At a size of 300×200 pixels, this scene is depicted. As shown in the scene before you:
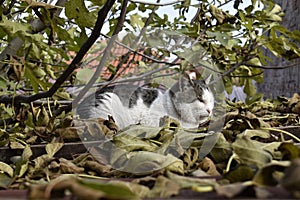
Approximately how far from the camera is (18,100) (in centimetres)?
96

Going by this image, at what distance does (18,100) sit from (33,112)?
1.8 inches

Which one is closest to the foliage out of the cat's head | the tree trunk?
the cat's head

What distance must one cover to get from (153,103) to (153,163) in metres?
1.53

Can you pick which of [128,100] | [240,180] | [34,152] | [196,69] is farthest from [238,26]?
[240,180]

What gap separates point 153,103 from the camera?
198 cm

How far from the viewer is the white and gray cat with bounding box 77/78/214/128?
5.10 ft

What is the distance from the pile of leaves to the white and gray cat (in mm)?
735

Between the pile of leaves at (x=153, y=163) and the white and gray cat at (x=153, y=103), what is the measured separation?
0.73 m

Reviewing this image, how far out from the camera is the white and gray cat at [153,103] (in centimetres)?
156

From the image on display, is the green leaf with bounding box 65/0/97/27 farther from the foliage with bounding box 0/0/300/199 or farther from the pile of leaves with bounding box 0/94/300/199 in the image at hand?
the pile of leaves with bounding box 0/94/300/199

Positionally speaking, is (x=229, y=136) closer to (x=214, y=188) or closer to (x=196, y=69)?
(x=214, y=188)

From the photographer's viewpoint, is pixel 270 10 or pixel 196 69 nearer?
pixel 196 69

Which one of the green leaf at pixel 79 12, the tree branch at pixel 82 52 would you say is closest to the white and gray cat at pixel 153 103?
the tree branch at pixel 82 52

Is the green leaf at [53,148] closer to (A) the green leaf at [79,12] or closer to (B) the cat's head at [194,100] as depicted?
(A) the green leaf at [79,12]
